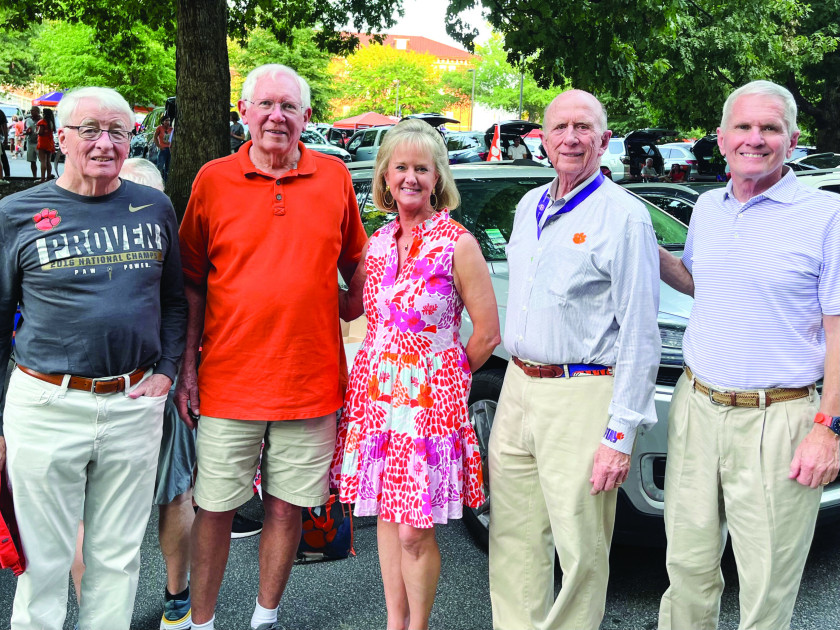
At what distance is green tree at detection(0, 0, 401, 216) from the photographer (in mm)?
8336

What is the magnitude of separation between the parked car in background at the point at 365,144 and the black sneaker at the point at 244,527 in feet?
63.5

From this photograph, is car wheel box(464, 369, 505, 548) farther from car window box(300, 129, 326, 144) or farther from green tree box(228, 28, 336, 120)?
green tree box(228, 28, 336, 120)

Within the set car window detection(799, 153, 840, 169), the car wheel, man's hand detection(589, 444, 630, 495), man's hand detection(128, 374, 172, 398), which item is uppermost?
car window detection(799, 153, 840, 169)

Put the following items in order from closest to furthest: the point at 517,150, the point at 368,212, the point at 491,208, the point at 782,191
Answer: the point at 782,191 < the point at 491,208 < the point at 368,212 < the point at 517,150

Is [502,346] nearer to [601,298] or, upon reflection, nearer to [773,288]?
[601,298]

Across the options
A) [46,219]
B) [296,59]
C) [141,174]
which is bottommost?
[46,219]

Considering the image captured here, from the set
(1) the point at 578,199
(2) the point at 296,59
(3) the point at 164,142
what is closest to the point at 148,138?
(3) the point at 164,142

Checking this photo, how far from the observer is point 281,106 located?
114 inches

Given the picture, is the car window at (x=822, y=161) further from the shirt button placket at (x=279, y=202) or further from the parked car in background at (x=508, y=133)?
the shirt button placket at (x=279, y=202)

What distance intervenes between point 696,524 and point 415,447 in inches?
36.7

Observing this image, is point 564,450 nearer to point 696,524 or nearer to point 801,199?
point 696,524

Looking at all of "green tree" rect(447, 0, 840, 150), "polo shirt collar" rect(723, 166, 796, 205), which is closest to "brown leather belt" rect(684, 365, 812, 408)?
"polo shirt collar" rect(723, 166, 796, 205)

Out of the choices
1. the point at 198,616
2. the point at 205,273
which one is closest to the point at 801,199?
the point at 205,273

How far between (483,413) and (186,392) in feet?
4.50
